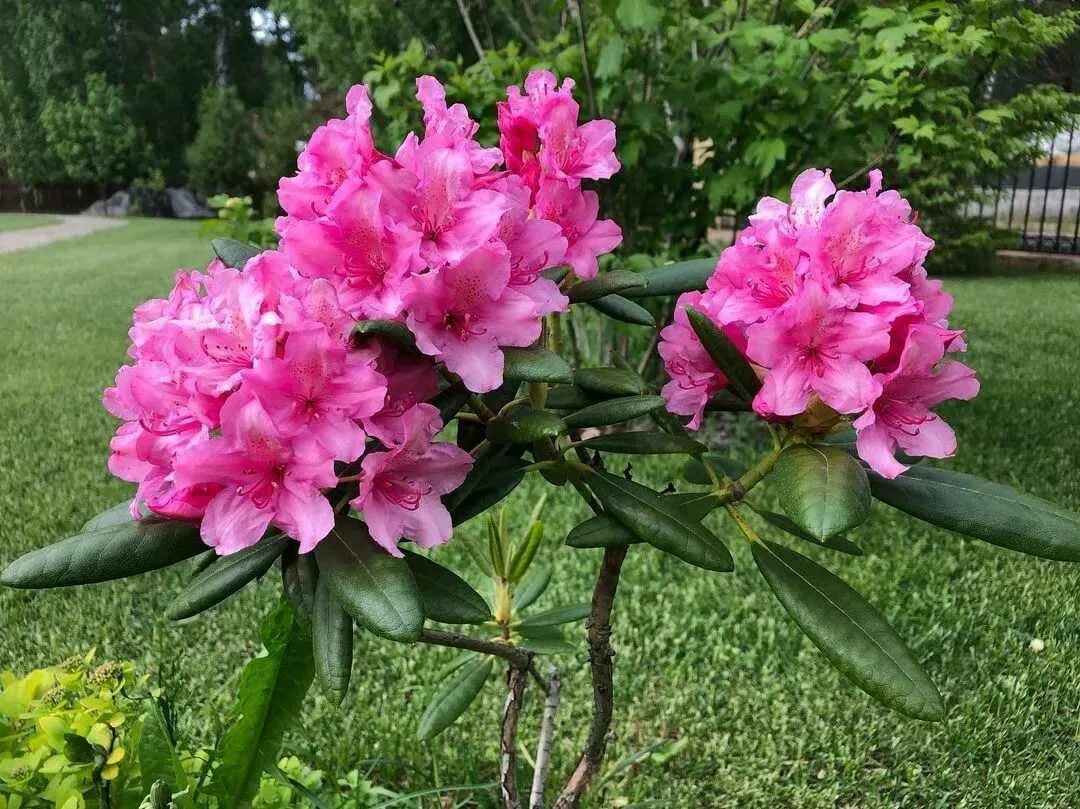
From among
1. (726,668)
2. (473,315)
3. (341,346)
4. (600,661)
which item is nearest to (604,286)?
(473,315)

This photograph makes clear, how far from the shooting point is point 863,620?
32.9 inches

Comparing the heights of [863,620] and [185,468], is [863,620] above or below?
below

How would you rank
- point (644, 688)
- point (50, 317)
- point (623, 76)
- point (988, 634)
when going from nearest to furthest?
point (644, 688), point (988, 634), point (623, 76), point (50, 317)

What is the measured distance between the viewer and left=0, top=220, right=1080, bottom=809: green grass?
69.5 inches

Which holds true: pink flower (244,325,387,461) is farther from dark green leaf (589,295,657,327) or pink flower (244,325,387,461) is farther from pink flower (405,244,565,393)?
dark green leaf (589,295,657,327)

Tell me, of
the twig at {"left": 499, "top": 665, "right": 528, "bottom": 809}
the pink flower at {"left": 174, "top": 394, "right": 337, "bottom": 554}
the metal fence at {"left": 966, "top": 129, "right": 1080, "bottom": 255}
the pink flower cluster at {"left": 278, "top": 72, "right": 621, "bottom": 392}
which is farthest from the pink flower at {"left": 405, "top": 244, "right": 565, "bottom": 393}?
the metal fence at {"left": 966, "top": 129, "right": 1080, "bottom": 255}

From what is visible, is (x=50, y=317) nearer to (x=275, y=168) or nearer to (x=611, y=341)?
(x=611, y=341)

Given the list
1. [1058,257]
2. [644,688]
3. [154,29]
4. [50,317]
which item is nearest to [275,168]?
[154,29]

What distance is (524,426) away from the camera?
31.2 inches

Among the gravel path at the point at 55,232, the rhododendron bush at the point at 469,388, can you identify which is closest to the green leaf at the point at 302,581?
the rhododendron bush at the point at 469,388

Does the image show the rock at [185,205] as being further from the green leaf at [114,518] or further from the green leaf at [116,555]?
the green leaf at [116,555]

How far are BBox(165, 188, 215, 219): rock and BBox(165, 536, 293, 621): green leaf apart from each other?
18.7m

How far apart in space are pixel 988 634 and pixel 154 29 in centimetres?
2034

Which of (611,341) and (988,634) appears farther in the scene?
(611,341)
